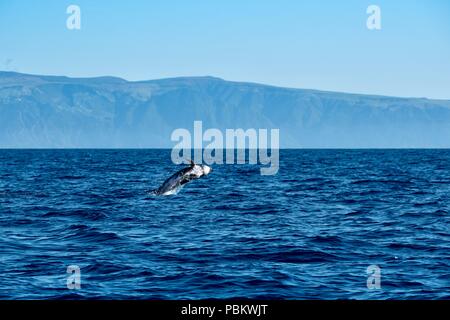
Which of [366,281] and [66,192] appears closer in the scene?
[366,281]

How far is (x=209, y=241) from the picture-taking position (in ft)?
66.8

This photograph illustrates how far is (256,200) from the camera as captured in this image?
34.8 metres

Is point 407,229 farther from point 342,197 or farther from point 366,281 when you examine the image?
point 342,197

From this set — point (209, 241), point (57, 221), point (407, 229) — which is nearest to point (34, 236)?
point (57, 221)

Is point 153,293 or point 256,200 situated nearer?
point 153,293

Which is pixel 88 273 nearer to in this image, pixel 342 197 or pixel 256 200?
pixel 256 200

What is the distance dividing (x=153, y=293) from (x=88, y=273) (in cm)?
251
